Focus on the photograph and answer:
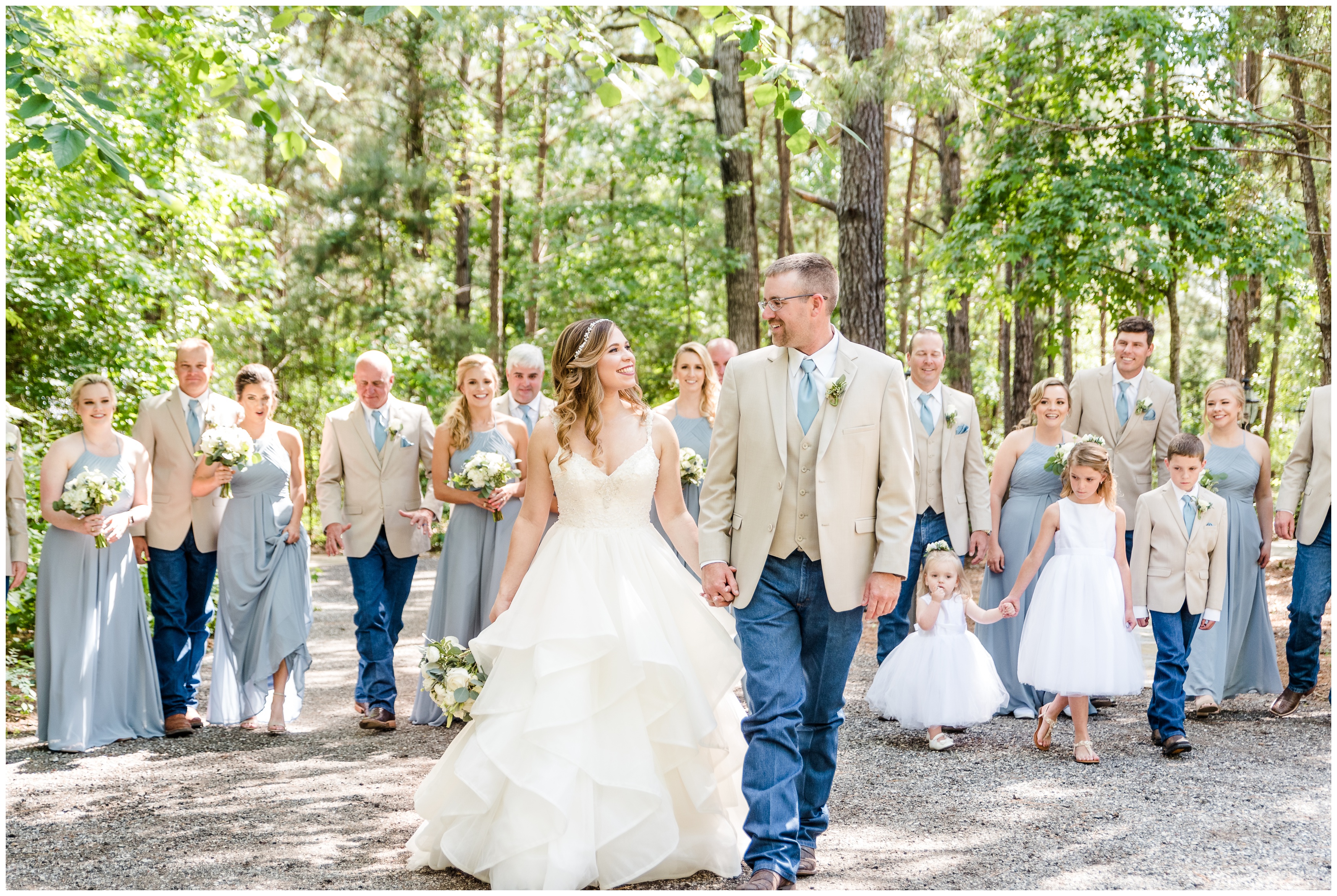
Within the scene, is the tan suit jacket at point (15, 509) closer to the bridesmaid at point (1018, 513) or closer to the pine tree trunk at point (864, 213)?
the bridesmaid at point (1018, 513)

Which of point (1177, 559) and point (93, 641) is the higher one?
point (1177, 559)

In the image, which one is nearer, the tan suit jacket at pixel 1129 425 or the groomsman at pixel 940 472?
the groomsman at pixel 940 472

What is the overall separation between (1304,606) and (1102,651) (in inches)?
73.6

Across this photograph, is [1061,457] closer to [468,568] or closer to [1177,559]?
[1177,559]

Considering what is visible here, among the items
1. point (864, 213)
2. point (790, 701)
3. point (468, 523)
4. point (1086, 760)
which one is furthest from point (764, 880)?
point (864, 213)

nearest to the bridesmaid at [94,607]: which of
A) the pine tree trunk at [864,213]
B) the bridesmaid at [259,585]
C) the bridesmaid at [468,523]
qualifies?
the bridesmaid at [259,585]

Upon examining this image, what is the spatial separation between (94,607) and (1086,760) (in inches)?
215

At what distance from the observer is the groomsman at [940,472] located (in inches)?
259

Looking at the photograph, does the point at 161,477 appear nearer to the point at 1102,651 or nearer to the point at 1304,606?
the point at 1102,651

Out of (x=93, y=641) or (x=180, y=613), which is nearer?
(x=93, y=641)

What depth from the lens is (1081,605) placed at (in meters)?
5.77

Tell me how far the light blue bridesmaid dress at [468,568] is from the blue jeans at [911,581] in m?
2.35

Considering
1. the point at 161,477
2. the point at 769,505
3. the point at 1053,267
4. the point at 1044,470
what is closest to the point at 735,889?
the point at 769,505

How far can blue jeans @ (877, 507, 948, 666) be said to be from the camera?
6.61 meters
